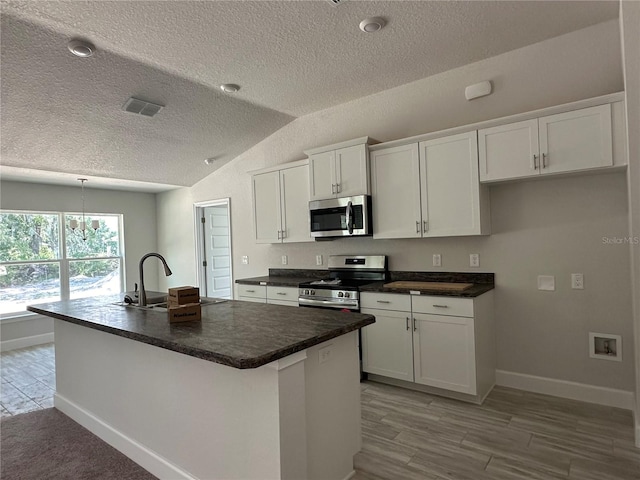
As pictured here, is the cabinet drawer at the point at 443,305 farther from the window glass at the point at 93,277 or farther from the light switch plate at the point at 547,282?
the window glass at the point at 93,277

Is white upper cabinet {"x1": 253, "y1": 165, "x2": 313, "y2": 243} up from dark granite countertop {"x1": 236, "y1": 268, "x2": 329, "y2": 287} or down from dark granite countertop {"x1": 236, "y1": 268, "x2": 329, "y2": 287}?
up

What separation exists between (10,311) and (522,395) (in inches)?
251

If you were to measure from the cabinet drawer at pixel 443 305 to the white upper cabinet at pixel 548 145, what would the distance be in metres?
0.99

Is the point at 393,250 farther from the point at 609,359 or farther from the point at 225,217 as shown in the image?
the point at 225,217

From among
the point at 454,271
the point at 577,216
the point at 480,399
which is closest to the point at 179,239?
the point at 454,271

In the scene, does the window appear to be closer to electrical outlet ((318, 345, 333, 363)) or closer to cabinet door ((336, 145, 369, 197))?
cabinet door ((336, 145, 369, 197))

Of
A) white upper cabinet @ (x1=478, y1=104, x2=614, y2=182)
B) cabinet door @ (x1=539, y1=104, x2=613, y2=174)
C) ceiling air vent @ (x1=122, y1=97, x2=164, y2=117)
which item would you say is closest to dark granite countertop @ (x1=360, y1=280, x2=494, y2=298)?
white upper cabinet @ (x1=478, y1=104, x2=614, y2=182)

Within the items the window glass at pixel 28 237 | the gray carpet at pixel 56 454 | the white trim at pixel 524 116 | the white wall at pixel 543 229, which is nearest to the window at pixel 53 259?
the window glass at pixel 28 237

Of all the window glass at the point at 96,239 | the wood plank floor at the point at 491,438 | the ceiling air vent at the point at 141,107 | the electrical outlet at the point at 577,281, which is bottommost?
the wood plank floor at the point at 491,438

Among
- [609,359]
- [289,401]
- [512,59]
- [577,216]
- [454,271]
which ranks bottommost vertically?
[609,359]

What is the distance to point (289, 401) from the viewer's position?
1.59 metres

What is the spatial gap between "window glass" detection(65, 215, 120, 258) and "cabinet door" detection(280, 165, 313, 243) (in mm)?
3607

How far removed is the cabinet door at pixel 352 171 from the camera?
351 cm

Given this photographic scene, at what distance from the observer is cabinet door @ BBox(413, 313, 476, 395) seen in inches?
112
